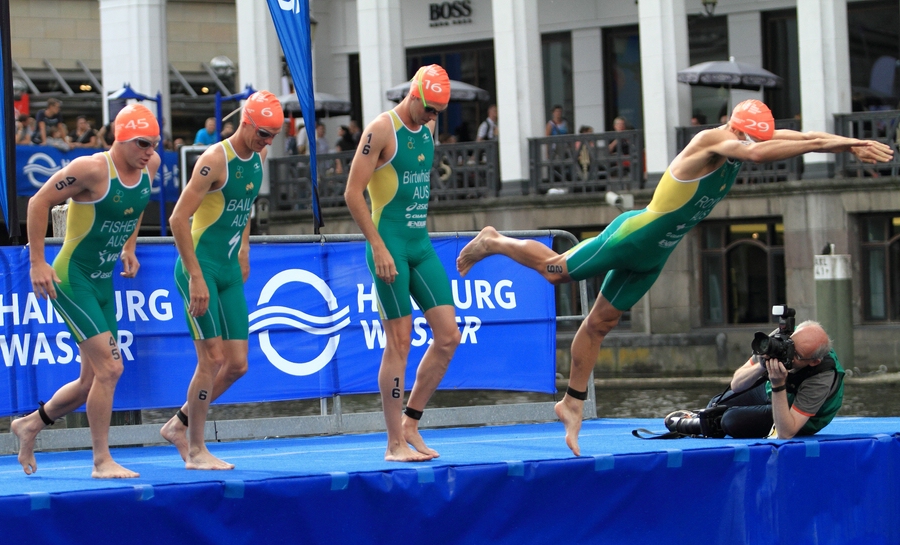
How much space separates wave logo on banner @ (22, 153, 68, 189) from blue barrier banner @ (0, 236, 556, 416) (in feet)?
46.2

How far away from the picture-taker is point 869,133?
91.5ft

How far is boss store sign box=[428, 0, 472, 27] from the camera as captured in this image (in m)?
36.9

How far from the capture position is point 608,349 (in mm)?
27547

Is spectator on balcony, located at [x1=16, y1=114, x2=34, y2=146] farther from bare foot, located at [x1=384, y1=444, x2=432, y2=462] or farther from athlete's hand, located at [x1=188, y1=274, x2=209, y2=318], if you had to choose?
bare foot, located at [x1=384, y1=444, x2=432, y2=462]

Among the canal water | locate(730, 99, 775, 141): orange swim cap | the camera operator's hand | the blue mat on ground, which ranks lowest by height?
the canal water

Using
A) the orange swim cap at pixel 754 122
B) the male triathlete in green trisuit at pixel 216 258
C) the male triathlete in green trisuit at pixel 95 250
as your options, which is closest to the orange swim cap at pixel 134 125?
the male triathlete in green trisuit at pixel 95 250

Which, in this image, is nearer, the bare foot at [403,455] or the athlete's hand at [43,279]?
the athlete's hand at [43,279]

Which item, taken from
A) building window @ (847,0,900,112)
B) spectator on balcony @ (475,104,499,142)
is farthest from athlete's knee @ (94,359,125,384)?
building window @ (847,0,900,112)

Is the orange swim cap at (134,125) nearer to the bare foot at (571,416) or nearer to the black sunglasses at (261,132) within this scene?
the black sunglasses at (261,132)

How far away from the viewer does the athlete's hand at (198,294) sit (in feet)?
27.1

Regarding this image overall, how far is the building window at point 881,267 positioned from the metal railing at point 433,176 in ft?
26.2

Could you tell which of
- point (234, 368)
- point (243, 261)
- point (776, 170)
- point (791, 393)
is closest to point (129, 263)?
point (243, 261)

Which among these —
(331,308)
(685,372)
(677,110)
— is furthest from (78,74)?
(331,308)

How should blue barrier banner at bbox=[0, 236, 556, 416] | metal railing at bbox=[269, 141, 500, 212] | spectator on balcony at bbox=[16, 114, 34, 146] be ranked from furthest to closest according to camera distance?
metal railing at bbox=[269, 141, 500, 212]
spectator on balcony at bbox=[16, 114, 34, 146]
blue barrier banner at bbox=[0, 236, 556, 416]
